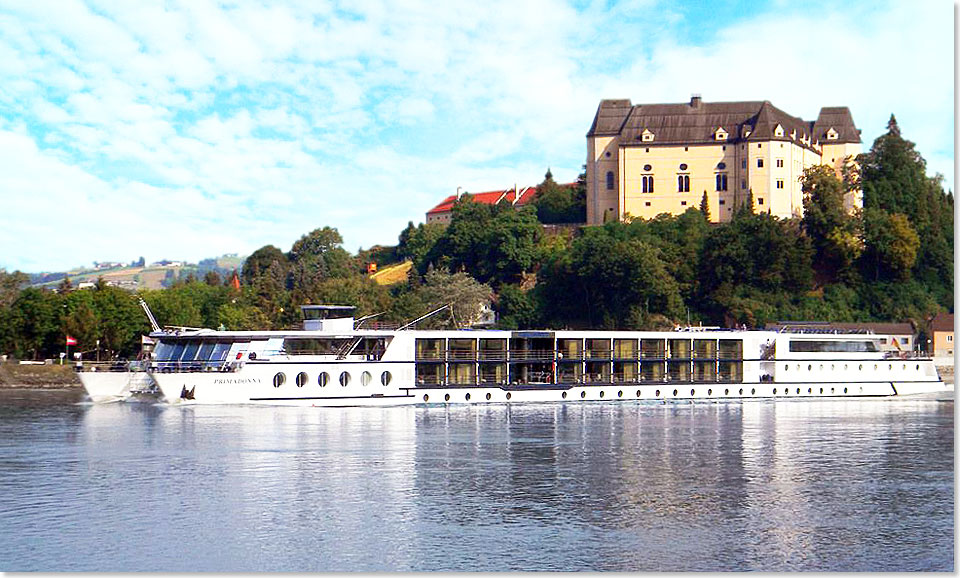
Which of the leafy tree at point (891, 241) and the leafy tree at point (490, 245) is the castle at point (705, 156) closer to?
the leafy tree at point (490, 245)

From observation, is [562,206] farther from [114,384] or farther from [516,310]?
[114,384]

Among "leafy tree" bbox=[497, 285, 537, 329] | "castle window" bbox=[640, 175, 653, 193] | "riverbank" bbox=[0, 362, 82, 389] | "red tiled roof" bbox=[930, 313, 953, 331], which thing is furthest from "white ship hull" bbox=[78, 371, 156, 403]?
"castle window" bbox=[640, 175, 653, 193]

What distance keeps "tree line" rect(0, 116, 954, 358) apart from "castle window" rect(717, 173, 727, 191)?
4263 millimetres

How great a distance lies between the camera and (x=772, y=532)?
2739cm

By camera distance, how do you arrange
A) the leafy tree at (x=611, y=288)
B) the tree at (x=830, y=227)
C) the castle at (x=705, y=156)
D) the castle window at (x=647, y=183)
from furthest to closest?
the castle window at (x=647, y=183)
the castle at (x=705, y=156)
the tree at (x=830, y=227)
the leafy tree at (x=611, y=288)

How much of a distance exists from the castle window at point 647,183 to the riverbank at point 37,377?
54630 mm

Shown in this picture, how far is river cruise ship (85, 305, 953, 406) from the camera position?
52469 millimetres

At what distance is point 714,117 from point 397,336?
6381 centimetres

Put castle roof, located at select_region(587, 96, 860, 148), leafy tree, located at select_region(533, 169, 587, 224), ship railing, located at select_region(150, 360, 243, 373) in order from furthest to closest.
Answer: leafy tree, located at select_region(533, 169, 587, 224) < castle roof, located at select_region(587, 96, 860, 148) < ship railing, located at select_region(150, 360, 243, 373)

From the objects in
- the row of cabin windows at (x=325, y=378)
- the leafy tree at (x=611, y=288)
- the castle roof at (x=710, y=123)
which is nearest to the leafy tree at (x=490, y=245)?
the leafy tree at (x=611, y=288)

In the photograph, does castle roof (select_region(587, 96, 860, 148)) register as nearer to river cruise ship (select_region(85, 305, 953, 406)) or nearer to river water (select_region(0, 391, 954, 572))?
river cruise ship (select_region(85, 305, 953, 406))

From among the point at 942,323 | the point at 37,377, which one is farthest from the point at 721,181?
the point at 37,377

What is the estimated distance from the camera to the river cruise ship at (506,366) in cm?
5247

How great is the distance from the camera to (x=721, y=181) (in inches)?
4301
